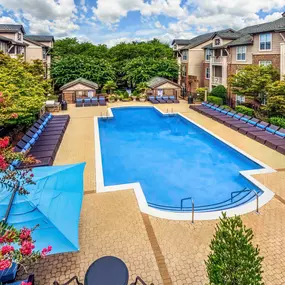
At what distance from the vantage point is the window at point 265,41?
2302 centimetres

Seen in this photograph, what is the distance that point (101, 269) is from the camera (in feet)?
17.7

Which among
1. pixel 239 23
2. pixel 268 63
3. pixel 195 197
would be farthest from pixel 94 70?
pixel 239 23

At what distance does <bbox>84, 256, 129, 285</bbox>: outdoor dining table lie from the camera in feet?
16.7

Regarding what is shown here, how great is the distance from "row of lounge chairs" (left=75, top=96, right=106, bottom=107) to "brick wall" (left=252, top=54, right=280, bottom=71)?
1733 centimetres

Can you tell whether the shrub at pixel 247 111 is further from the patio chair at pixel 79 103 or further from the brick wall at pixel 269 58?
the patio chair at pixel 79 103

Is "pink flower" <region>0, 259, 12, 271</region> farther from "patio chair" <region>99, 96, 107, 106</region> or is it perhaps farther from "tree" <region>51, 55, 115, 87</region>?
"tree" <region>51, 55, 115, 87</region>

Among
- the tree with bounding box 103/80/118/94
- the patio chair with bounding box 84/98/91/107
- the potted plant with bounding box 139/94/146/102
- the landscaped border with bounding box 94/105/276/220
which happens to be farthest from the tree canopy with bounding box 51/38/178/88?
the landscaped border with bounding box 94/105/276/220

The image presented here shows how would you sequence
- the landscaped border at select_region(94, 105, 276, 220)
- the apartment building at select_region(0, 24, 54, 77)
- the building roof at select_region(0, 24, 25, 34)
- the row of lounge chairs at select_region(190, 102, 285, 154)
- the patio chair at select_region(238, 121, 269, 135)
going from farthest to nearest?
1. the building roof at select_region(0, 24, 25, 34)
2. the apartment building at select_region(0, 24, 54, 77)
3. the patio chair at select_region(238, 121, 269, 135)
4. the row of lounge chairs at select_region(190, 102, 285, 154)
5. the landscaped border at select_region(94, 105, 276, 220)

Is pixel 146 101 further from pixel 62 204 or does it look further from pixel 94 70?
pixel 62 204

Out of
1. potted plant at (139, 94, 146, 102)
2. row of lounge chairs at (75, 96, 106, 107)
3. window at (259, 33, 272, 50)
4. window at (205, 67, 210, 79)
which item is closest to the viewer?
window at (259, 33, 272, 50)

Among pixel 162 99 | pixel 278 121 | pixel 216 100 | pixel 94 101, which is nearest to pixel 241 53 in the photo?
pixel 216 100

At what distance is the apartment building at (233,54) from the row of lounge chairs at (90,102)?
14.7m

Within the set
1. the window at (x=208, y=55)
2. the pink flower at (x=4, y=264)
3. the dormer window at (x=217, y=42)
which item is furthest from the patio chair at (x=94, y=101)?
the pink flower at (x=4, y=264)

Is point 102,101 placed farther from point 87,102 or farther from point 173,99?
point 173,99
